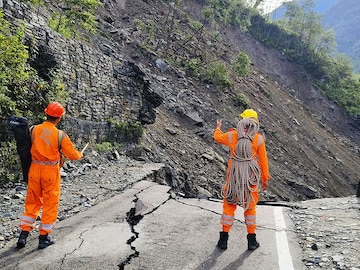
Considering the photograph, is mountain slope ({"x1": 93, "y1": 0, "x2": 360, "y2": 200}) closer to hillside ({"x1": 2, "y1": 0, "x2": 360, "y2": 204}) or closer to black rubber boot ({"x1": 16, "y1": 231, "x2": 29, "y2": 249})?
hillside ({"x1": 2, "y1": 0, "x2": 360, "y2": 204})

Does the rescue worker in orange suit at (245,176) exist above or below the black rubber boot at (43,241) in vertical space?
above

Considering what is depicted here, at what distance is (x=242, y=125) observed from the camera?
439 centimetres

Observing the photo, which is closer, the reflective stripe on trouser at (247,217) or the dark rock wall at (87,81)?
the reflective stripe on trouser at (247,217)

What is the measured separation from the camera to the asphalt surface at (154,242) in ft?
12.3

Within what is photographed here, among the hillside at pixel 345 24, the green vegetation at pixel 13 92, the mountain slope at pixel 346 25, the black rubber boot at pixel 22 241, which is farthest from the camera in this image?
the hillside at pixel 345 24

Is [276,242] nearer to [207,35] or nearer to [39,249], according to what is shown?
[39,249]

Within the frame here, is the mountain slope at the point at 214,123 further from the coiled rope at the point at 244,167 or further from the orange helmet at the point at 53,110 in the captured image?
the orange helmet at the point at 53,110

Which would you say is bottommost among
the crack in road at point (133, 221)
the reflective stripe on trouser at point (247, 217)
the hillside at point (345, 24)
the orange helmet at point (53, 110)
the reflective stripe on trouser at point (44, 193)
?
the crack in road at point (133, 221)

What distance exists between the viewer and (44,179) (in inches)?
159

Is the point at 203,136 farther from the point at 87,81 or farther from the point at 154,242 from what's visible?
the point at 154,242

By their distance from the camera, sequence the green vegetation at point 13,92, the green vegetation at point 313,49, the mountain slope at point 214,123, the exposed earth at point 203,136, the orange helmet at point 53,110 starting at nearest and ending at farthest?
1. the orange helmet at point 53,110
2. the green vegetation at point 13,92
3. the exposed earth at point 203,136
4. the mountain slope at point 214,123
5. the green vegetation at point 313,49

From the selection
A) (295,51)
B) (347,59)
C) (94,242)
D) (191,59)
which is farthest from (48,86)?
(347,59)

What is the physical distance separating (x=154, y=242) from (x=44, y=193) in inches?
60.4

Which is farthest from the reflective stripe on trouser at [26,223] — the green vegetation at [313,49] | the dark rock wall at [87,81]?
the green vegetation at [313,49]
